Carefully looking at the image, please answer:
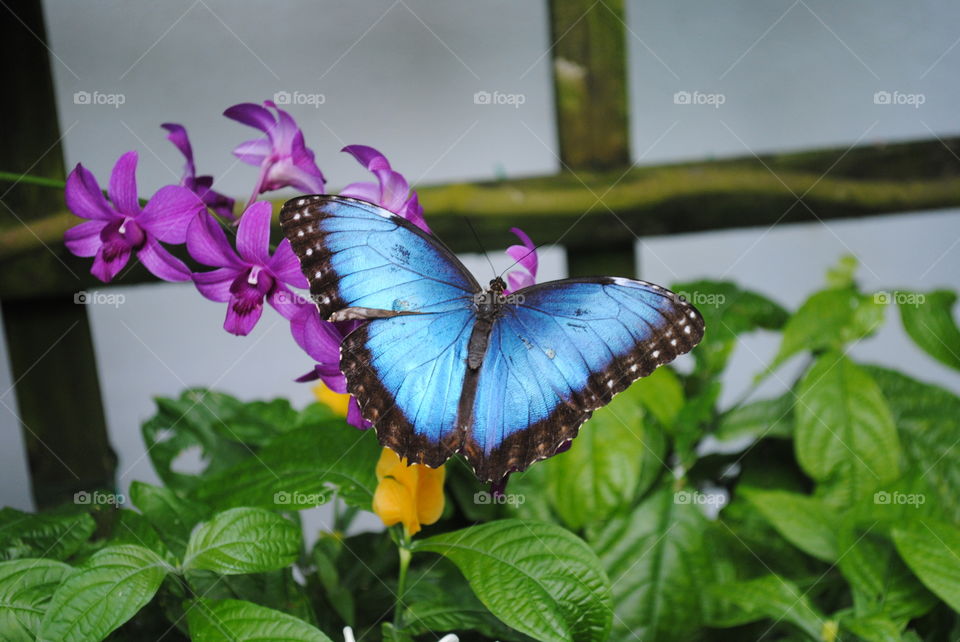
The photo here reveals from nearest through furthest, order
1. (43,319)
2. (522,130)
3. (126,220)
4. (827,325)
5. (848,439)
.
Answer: (126,220)
(848,439)
(827,325)
(43,319)
(522,130)

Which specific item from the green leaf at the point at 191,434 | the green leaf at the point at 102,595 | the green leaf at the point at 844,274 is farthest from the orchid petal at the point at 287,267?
the green leaf at the point at 844,274

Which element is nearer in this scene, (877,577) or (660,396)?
(877,577)

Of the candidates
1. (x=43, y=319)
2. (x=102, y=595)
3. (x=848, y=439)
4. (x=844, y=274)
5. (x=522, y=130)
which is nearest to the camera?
(x=102, y=595)

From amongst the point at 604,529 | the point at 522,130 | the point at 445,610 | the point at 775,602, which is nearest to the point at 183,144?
the point at 445,610

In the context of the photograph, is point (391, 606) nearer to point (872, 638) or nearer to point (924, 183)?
point (872, 638)

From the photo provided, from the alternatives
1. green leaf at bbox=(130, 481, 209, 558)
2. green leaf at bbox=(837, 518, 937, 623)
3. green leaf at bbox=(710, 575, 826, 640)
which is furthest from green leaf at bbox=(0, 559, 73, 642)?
green leaf at bbox=(837, 518, 937, 623)

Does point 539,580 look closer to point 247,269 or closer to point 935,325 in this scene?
point 247,269

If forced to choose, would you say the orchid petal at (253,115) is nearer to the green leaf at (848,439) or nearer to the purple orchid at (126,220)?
the purple orchid at (126,220)
